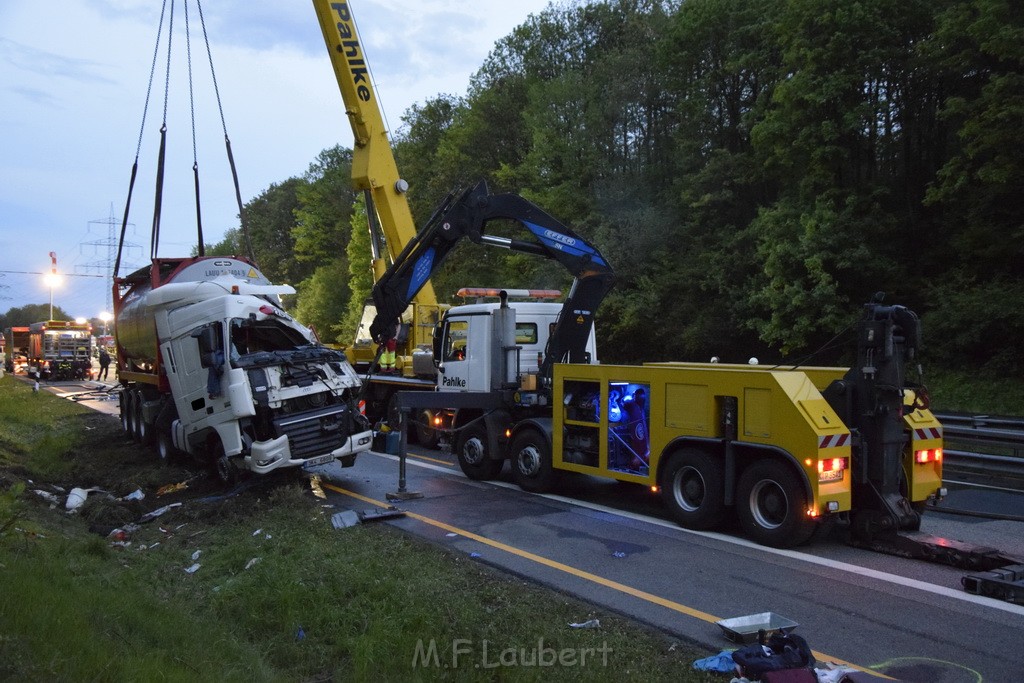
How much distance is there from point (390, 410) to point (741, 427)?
979 centimetres

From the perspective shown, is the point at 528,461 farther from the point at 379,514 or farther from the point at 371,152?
the point at 371,152

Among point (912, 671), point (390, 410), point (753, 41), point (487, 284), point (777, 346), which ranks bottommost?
point (912, 671)

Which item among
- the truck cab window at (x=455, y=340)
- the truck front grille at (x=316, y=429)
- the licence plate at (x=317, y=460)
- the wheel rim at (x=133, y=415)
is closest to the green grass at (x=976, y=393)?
the truck cab window at (x=455, y=340)

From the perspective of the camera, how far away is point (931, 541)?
8.05 m

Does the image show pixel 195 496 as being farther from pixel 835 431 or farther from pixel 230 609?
pixel 835 431

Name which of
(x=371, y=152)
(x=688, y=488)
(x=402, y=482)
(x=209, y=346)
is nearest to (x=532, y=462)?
(x=402, y=482)

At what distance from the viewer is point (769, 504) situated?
8.67 metres

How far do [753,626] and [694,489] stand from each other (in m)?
3.42

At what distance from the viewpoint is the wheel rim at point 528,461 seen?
11625 millimetres

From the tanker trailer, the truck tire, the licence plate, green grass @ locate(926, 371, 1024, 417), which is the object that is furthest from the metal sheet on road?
green grass @ locate(926, 371, 1024, 417)

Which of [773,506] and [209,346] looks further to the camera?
[209,346]

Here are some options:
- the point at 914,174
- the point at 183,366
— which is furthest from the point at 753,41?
the point at 183,366

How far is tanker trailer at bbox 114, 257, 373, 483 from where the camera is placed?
11094mm

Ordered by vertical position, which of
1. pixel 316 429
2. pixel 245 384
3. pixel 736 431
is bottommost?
pixel 316 429
